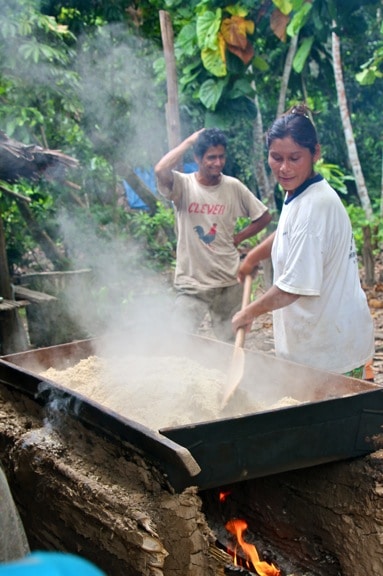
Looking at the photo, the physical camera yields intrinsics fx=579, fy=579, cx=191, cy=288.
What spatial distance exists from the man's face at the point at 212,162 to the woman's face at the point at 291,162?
1847mm

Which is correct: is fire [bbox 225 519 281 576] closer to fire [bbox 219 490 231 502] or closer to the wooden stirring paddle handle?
fire [bbox 219 490 231 502]

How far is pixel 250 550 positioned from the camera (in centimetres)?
302

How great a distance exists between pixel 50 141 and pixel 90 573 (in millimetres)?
9980

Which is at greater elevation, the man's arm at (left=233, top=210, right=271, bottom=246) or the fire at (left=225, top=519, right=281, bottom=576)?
the man's arm at (left=233, top=210, right=271, bottom=246)

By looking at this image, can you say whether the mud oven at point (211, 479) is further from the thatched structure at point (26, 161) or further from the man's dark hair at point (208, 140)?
the thatched structure at point (26, 161)

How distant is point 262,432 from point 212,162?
318 cm

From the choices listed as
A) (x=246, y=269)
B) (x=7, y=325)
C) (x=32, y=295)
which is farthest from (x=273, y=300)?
(x=32, y=295)

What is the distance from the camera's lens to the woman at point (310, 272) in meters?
2.99

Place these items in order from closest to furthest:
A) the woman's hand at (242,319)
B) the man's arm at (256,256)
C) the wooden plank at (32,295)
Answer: the woman's hand at (242,319), the man's arm at (256,256), the wooden plank at (32,295)

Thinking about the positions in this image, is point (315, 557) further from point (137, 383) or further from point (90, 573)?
point (90, 573)

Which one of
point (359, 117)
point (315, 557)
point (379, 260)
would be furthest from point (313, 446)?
point (359, 117)

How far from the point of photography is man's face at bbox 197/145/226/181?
4.99 m

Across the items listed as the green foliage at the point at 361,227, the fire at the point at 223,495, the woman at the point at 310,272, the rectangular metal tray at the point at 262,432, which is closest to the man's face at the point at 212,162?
the woman at the point at 310,272

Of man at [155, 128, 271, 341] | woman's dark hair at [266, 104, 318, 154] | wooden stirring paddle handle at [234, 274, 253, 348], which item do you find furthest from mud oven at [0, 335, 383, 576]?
man at [155, 128, 271, 341]
